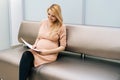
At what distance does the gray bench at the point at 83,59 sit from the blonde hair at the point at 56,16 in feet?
0.64

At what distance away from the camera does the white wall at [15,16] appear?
11.8 feet

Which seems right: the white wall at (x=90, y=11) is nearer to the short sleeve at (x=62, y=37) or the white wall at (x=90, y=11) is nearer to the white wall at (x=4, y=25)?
the short sleeve at (x=62, y=37)

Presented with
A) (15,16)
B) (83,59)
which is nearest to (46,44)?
(83,59)

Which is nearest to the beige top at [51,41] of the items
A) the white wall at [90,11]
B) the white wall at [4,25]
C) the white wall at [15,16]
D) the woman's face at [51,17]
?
the woman's face at [51,17]

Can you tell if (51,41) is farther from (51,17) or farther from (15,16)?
(15,16)

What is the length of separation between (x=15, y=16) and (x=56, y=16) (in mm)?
1535

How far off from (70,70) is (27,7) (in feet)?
6.11

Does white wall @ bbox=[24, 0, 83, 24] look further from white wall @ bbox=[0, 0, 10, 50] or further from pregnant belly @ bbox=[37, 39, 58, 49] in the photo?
pregnant belly @ bbox=[37, 39, 58, 49]

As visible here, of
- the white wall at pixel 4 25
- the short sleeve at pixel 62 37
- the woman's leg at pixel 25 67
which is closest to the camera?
the woman's leg at pixel 25 67

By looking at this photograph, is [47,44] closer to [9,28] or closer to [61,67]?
[61,67]

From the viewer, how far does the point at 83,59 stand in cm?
245

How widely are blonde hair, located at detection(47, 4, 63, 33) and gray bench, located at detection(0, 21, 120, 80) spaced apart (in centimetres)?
20

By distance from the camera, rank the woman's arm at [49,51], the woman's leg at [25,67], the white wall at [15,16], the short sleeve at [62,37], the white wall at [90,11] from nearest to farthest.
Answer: the woman's leg at [25,67] → the woman's arm at [49,51] → the short sleeve at [62,37] → the white wall at [90,11] → the white wall at [15,16]

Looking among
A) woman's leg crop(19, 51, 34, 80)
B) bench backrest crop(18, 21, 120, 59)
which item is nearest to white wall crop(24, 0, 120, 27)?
bench backrest crop(18, 21, 120, 59)
